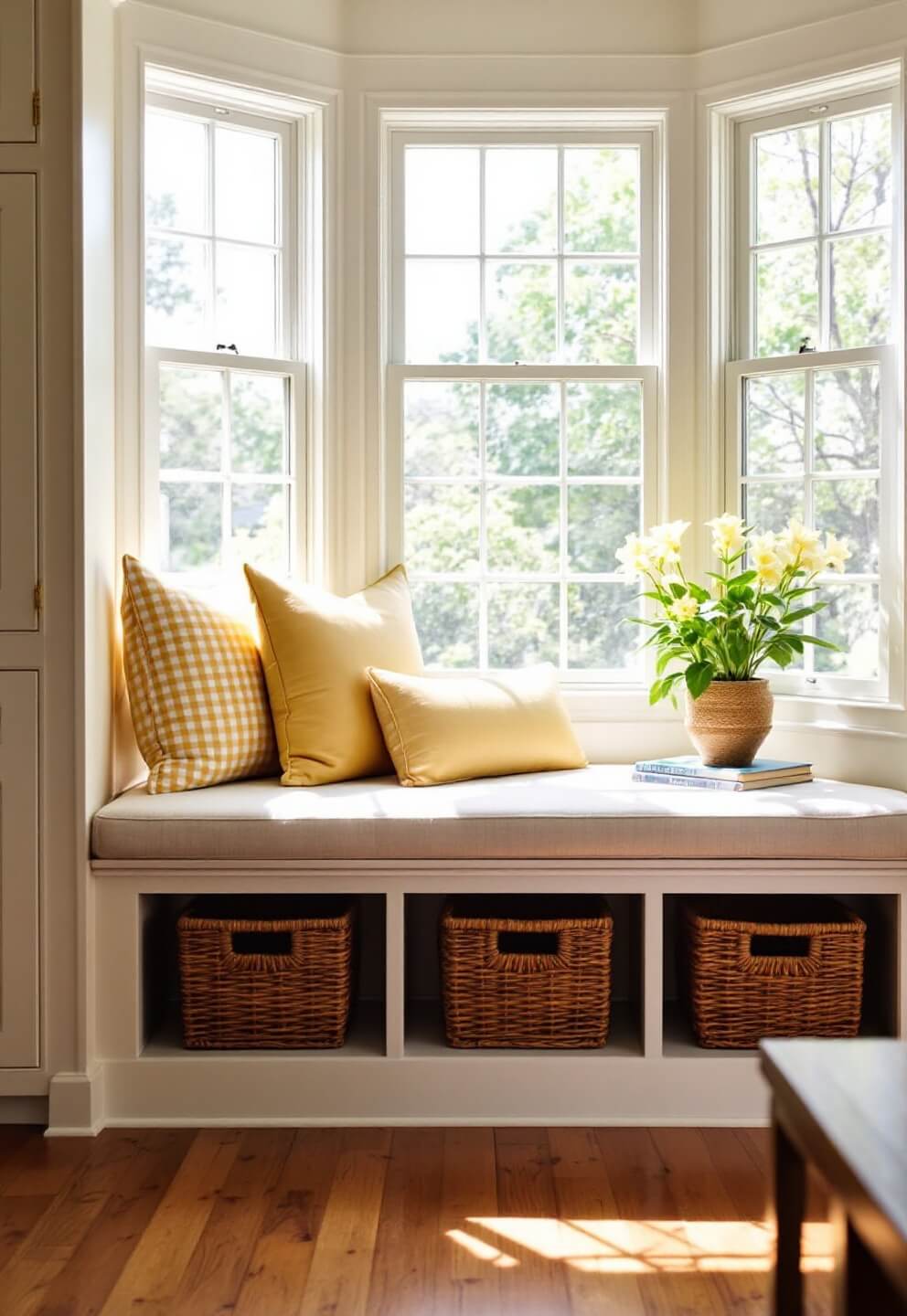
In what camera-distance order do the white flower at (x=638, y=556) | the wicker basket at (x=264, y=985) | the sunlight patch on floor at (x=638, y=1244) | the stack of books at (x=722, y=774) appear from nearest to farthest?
the sunlight patch on floor at (x=638, y=1244), the wicker basket at (x=264, y=985), the stack of books at (x=722, y=774), the white flower at (x=638, y=556)

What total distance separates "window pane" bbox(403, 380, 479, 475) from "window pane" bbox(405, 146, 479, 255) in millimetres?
406

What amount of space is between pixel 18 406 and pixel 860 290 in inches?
86.3

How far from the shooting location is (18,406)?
2805 mm

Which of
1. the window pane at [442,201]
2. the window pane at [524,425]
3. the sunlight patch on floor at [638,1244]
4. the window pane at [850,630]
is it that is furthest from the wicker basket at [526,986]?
the window pane at [442,201]

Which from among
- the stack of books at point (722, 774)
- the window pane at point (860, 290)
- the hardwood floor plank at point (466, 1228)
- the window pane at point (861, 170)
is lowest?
the hardwood floor plank at point (466, 1228)

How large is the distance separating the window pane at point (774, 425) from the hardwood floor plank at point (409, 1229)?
2.00 meters

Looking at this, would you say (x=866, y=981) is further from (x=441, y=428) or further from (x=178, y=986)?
(x=441, y=428)

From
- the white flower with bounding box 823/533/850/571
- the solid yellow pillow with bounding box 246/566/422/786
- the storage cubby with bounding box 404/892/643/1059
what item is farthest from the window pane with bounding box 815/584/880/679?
the solid yellow pillow with bounding box 246/566/422/786

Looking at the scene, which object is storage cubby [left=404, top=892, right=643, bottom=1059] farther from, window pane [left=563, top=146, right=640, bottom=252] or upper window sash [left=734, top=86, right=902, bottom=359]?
window pane [left=563, top=146, right=640, bottom=252]

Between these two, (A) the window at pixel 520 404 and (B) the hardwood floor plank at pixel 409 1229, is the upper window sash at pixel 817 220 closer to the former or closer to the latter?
(A) the window at pixel 520 404

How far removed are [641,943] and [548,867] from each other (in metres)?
0.31

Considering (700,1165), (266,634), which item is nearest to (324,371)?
(266,634)

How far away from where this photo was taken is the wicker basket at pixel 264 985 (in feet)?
9.50

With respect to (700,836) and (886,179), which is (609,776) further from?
(886,179)
